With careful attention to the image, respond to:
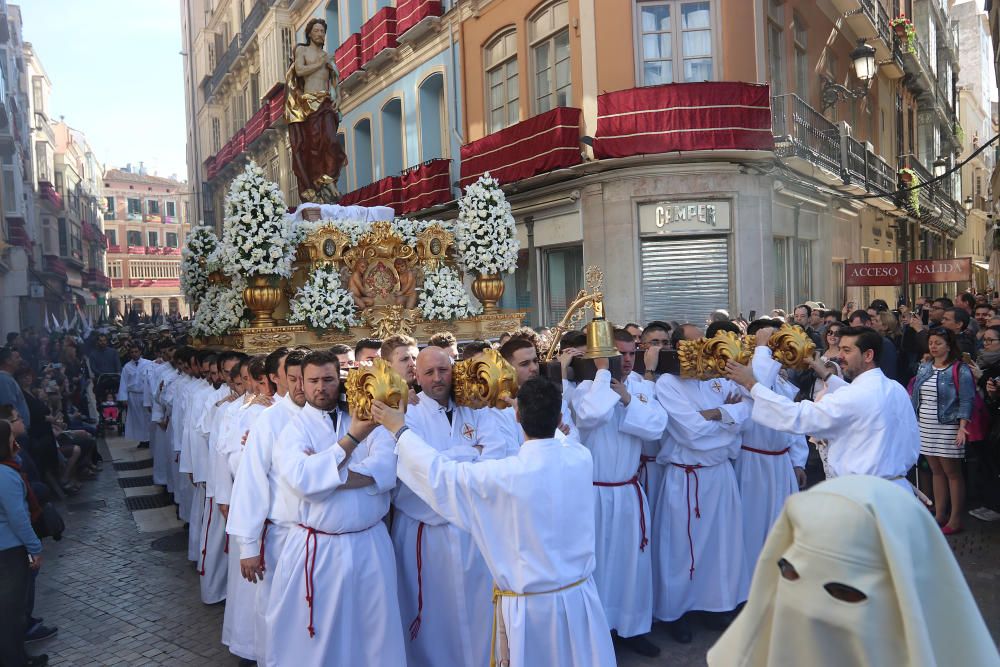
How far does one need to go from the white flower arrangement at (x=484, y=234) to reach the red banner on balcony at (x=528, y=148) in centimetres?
464

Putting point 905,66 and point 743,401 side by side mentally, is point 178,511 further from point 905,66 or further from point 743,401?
point 905,66

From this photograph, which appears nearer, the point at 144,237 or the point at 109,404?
the point at 109,404

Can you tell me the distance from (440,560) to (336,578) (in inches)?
23.3

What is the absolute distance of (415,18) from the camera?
17.8 metres

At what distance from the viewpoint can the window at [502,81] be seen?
616 inches

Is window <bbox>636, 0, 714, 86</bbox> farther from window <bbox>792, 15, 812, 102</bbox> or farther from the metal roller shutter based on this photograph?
window <bbox>792, 15, 812, 102</bbox>

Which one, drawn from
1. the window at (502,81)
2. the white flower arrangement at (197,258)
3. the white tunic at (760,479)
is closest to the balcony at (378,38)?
the window at (502,81)

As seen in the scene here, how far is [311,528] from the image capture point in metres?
4.00

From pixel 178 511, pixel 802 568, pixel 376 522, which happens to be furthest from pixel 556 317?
pixel 802 568

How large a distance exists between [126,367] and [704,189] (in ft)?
32.7

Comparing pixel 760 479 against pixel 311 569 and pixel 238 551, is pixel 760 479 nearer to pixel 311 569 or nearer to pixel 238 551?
pixel 311 569

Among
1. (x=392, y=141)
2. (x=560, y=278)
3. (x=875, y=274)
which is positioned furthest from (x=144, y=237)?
(x=875, y=274)

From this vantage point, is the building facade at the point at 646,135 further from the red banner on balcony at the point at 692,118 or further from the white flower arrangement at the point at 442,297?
the white flower arrangement at the point at 442,297

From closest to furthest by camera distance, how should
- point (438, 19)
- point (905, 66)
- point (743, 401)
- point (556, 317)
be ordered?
point (743, 401)
point (556, 317)
point (438, 19)
point (905, 66)
